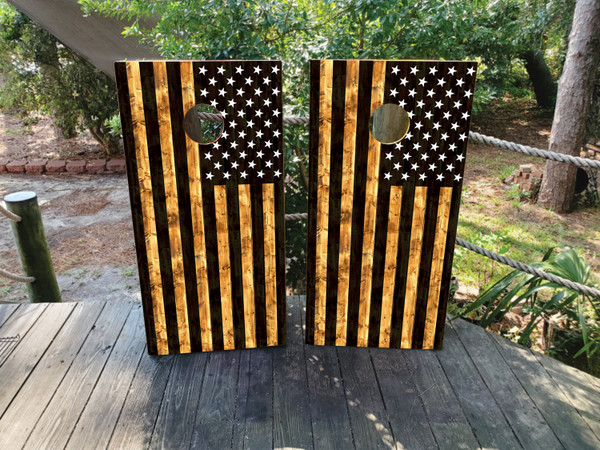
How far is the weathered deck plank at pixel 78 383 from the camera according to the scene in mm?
1965

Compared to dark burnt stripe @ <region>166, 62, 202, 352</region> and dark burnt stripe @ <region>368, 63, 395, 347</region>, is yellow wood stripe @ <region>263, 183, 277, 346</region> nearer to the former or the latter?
dark burnt stripe @ <region>166, 62, 202, 352</region>

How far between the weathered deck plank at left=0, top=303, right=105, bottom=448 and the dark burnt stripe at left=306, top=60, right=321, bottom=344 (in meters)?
1.16

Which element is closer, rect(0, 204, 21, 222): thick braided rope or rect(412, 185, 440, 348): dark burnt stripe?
rect(412, 185, 440, 348): dark burnt stripe

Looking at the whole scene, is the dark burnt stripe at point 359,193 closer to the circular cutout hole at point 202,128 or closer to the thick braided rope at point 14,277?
the circular cutout hole at point 202,128

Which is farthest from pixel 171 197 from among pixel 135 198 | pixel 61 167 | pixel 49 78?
pixel 49 78

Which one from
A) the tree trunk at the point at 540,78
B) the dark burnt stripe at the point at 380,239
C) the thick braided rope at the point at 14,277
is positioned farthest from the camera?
the tree trunk at the point at 540,78

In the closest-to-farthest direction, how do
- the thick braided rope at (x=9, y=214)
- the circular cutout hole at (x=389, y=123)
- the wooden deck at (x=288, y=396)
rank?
the wooden deck at (x=288, y=396)
the thick braided rope at (x=9, y=214)
the circular cutout hole at (x=389, y=123)

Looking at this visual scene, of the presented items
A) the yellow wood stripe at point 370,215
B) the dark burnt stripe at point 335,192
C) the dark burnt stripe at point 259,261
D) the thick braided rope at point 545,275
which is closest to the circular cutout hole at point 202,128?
the dark burnt stripe at point 259,261

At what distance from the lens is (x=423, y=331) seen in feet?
8.08

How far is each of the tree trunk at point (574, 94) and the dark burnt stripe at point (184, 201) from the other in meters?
5.24

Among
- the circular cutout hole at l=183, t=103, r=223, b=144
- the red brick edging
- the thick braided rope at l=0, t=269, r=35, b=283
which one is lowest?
the red brick edging

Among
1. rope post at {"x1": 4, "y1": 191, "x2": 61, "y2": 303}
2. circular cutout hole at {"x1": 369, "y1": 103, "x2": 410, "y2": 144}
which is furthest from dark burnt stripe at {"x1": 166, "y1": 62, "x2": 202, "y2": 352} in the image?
circular cutout hole at {"x1": 369, "y1": 103, "x2": 410, "y2": 144}

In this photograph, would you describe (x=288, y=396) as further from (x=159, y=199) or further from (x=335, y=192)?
(x=159, y=199)

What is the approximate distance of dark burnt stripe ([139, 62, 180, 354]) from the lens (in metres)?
2.06
